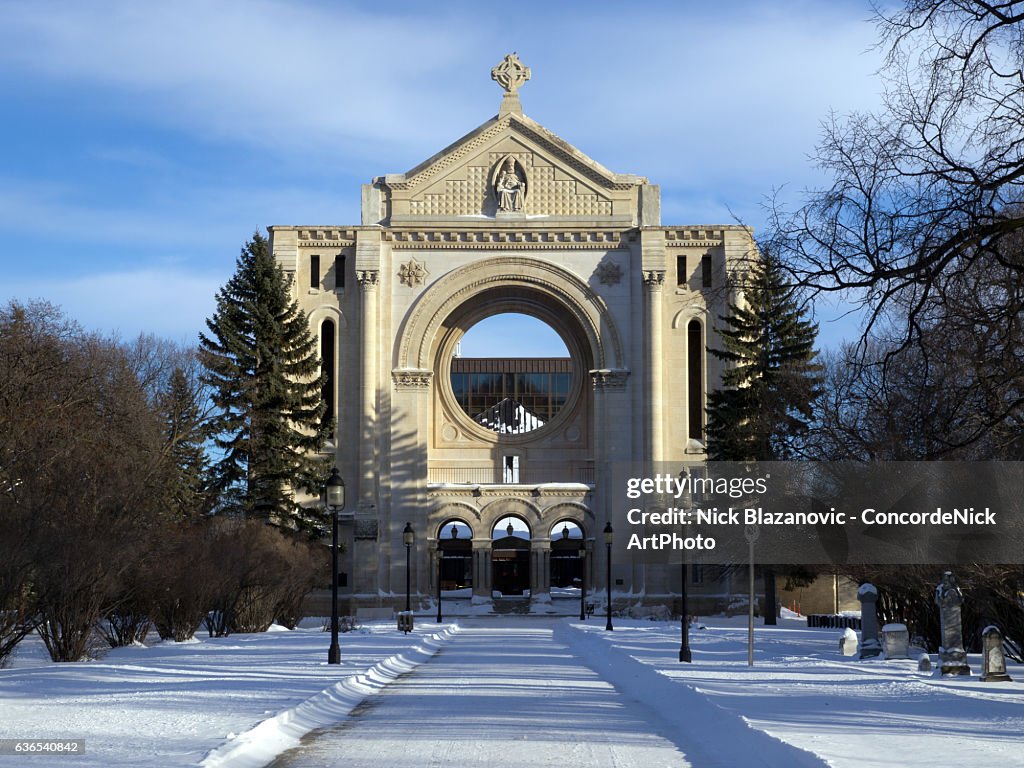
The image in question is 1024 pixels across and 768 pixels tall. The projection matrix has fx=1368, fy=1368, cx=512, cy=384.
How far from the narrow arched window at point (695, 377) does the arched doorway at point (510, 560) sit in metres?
11.0

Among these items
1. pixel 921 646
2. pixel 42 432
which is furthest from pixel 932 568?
pixel 42 432

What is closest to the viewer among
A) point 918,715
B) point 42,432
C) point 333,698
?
point 918,715

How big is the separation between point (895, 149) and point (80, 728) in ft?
29.4

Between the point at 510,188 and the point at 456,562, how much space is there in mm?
22379

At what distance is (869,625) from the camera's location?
2780 cm

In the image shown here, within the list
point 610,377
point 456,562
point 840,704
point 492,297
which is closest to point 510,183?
point 492,297

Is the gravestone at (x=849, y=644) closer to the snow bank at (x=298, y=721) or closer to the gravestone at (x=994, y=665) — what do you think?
the gravestone at (x=994, y=665)

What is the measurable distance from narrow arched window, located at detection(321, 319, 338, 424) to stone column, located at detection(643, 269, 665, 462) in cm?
1498

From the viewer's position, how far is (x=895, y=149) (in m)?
11.8

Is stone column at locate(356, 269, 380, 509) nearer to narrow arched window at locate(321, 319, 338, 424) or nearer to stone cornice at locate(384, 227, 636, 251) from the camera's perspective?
narrow arched window at locate(321, 319, 338, 424)

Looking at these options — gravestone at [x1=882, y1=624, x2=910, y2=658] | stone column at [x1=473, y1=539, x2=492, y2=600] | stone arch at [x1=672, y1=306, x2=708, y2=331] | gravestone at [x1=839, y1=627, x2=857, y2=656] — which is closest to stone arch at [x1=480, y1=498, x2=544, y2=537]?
stone column at [x1=473, y1=539, x2=492, y2=600]

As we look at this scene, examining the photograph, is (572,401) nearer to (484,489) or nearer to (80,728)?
(484,489)

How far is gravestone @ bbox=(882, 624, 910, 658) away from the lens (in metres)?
26.7

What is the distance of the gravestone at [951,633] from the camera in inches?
878
